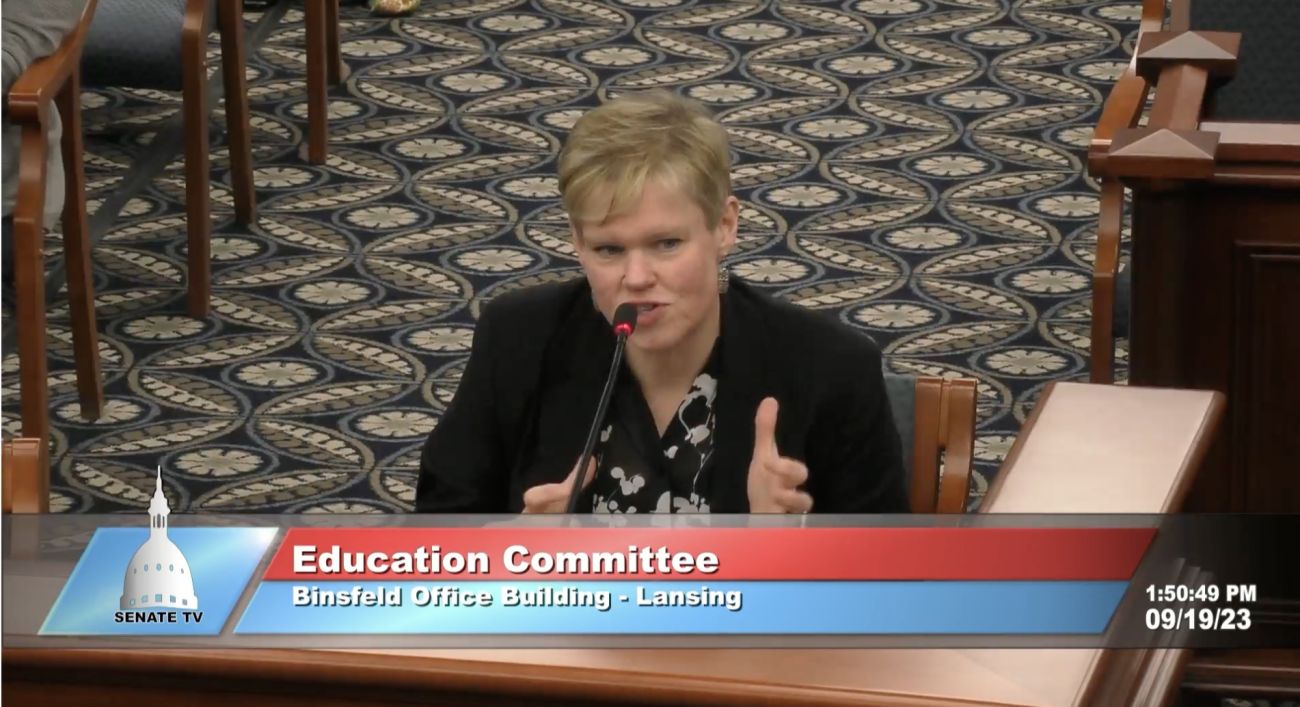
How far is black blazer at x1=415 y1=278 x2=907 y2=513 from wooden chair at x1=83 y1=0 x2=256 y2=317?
1.99m

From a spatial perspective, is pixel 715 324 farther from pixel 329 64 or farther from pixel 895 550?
pixel 329 64

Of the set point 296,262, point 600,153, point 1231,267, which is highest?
point 600,153

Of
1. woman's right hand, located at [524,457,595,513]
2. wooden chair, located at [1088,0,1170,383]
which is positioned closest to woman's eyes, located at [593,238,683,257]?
woman's right hand, located at [524,457,595,513]

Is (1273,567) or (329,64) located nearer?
(1273,567)

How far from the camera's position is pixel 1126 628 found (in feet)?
4.82

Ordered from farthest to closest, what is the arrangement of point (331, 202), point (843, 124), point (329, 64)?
point (329, 64), point (843, 124), point (331, 202)

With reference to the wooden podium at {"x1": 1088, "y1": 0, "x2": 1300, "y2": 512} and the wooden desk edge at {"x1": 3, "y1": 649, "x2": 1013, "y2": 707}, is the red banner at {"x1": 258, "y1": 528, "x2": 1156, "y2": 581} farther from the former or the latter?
the wooden podium at {"x1": 1088, "y1": 0, "x2": 1300, "y2": 512}

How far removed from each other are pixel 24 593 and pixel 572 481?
45 centimetres

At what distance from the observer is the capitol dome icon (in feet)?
4.83

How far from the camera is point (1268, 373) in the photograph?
2605 mm

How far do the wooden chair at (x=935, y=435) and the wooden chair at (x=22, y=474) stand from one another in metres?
0.83

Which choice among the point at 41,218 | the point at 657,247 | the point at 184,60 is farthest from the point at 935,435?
the point at 184,60

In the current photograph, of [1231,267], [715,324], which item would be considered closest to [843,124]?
[1231,267]

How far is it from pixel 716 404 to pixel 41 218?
1586mm
